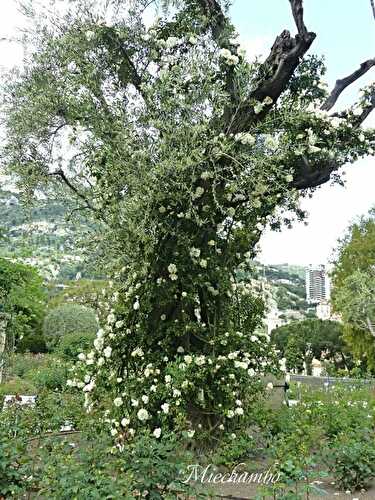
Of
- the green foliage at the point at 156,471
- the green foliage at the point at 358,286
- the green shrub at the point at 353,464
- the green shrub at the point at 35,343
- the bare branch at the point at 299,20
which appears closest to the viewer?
the green foliage at the point at 156,471

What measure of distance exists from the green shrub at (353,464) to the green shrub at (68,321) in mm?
15863

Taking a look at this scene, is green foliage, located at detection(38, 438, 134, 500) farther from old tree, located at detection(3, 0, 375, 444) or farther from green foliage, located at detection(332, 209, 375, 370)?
green foliage, located at detection(332, 209, 375, 370)

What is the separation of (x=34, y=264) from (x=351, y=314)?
19963 mm

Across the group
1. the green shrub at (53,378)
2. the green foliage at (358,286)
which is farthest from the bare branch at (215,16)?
the green foliage at (358,286)

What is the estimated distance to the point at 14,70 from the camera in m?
5.87

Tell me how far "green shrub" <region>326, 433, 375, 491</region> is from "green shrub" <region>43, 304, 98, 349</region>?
1586 cm

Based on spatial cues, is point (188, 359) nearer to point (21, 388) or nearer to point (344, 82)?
point (344, 82)

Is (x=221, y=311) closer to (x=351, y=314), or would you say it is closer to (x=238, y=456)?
(x=238, y=456)

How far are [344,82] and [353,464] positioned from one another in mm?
4263

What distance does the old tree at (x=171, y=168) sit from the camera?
190 inches

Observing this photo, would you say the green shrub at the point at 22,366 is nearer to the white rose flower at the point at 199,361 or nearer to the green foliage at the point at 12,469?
the white rose flower at the point at 199,361

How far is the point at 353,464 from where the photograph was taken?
4500mm

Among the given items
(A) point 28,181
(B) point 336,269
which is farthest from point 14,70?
(B) point 336,269

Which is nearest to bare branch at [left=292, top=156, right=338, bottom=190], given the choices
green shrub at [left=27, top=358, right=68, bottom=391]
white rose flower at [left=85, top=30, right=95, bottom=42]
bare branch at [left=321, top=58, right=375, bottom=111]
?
bare branch at [left=321, top=58, right=375, bottom=111]
